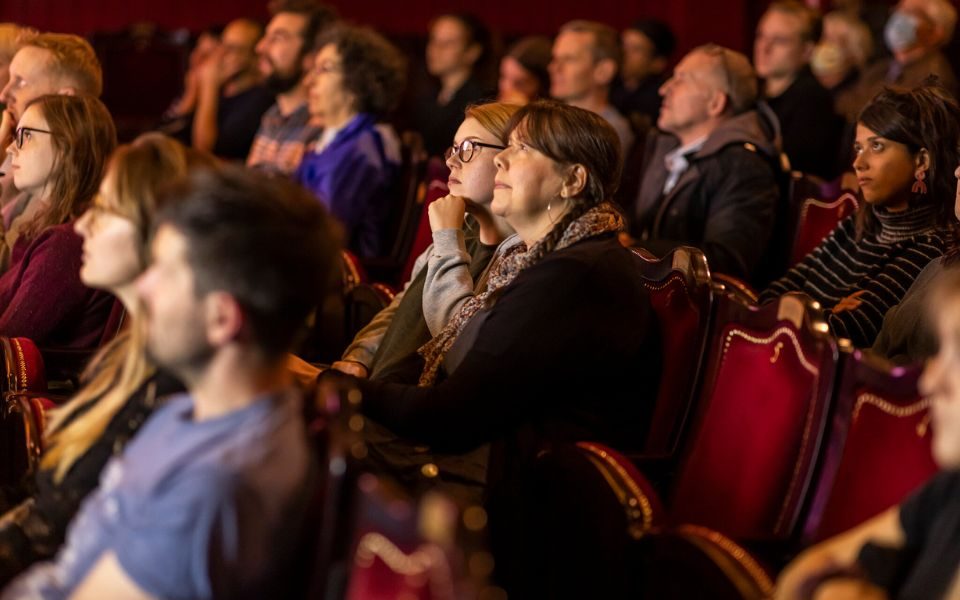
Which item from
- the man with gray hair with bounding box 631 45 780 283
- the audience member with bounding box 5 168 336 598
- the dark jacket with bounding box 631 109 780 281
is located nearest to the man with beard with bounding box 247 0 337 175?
the man with gray hair with bounding box 631 45 780 283

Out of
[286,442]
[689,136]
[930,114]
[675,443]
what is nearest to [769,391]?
[675,443]

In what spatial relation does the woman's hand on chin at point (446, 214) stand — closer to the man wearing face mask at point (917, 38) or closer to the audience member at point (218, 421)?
the audience member at point (218, 421)

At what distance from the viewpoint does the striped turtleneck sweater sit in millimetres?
3002

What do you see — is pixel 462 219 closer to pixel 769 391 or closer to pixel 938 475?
pixel 769 391

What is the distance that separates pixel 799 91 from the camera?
5098 mm

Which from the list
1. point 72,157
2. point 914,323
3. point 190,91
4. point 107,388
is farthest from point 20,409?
point 190,91

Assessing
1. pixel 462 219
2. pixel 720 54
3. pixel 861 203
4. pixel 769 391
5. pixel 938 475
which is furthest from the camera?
pixel 720 54

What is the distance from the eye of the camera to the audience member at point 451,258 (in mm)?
2830

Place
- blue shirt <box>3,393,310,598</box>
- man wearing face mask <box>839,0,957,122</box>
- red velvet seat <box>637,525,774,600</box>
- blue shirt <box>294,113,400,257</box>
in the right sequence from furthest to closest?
man wearing face mask <box>839,0,957,122</box> → blue shirt <box>294,113,400,257</box> → red velvet seat <box>637,525,774,600</box> → blue shirt <box>3,393,310,598</box>

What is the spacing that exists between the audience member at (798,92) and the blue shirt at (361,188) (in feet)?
4.83

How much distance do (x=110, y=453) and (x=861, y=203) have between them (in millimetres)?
2029

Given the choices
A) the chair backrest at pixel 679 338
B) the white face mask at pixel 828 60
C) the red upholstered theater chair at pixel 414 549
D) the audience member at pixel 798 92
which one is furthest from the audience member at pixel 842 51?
the red upholstered theater chair at pixel 414 549

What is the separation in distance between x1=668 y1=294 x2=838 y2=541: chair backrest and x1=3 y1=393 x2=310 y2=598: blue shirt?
28.4 inches

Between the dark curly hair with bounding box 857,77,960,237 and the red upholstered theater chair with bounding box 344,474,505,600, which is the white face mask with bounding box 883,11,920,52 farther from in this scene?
the red upholstered theater chair with bounding box 344,474,505,600
